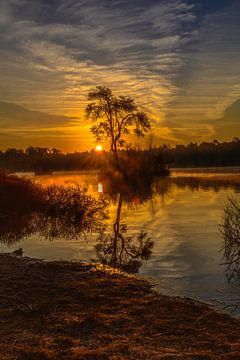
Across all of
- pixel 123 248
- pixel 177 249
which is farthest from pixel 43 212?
pixel 177 249

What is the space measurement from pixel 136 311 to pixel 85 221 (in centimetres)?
1215

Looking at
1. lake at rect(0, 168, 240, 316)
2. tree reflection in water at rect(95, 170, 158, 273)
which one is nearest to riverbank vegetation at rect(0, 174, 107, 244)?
lake at rect(0, 168, 240, 316)

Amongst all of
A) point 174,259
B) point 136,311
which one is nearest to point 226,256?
point 174,259

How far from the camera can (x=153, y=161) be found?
176ft

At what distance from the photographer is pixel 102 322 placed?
21.0 ft

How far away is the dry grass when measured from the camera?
536 cm

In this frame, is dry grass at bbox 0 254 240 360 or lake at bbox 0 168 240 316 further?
lake at bbox 0 168 240 316

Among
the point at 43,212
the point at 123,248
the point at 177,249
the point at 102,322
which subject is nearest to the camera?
the point at 102,322

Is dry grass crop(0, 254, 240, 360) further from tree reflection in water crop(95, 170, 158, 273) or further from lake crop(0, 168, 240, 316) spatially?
tree reflection in water crop(95, 170, 158, 273)

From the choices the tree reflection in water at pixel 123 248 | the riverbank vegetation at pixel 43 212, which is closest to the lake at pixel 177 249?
the tree reflection in water at pixel 123 248

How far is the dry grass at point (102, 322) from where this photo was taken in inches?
211

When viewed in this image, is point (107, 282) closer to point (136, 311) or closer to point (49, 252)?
point (136, 311)

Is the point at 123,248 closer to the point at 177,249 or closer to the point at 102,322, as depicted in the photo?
the point at 177,249

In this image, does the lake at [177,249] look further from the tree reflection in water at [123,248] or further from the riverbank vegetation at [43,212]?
the riverbank vegetation at [43,212]
